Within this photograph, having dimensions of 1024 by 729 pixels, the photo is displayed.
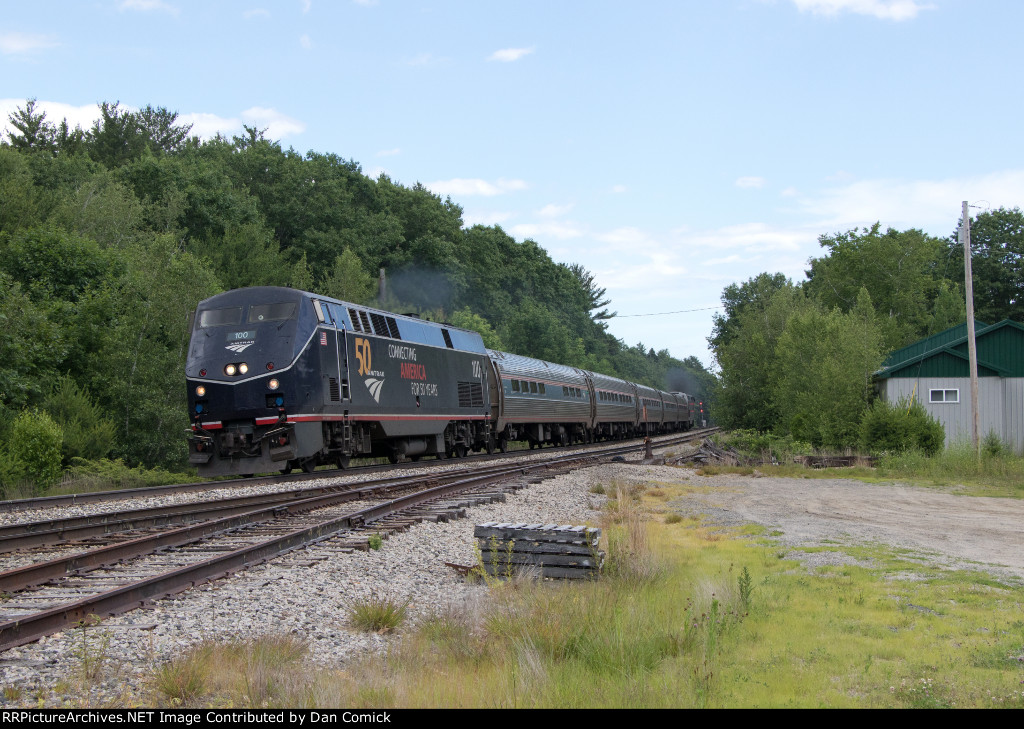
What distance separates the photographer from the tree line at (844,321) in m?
30.4

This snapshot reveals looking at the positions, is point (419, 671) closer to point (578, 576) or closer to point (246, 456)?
point (578, 576)

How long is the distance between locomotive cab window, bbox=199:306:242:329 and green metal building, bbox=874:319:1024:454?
23874 mm

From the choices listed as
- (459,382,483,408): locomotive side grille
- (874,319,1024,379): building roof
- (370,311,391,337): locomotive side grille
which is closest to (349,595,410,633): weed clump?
(370,311,391,337): locomotive side grille

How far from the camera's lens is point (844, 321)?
3494 centimetres

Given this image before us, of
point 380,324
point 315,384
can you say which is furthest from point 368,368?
point 315,384

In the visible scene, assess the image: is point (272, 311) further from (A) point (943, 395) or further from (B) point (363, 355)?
(A) point (943, 395)

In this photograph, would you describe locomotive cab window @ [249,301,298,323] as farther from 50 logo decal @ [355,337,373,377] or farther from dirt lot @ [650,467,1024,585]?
dirt lot @ [650,467,1024,585]

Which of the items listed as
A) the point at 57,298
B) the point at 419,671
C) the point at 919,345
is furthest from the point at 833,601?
the point at 919,345

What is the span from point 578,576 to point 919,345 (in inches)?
1222

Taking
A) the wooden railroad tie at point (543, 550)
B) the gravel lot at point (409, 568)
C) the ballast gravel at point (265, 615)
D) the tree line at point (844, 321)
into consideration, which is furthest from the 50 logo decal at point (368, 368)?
the tree line at point (844, 321)

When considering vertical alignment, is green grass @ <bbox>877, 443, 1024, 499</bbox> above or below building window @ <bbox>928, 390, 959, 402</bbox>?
below

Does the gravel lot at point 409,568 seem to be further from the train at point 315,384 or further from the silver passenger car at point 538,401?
the silver passenger car at point 538,401

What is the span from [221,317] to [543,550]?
11998mm

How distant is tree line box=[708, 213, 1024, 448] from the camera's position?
30406 millimetres
